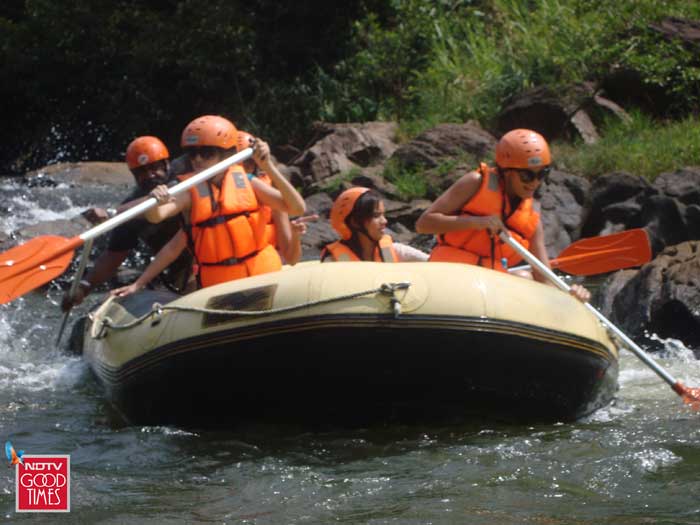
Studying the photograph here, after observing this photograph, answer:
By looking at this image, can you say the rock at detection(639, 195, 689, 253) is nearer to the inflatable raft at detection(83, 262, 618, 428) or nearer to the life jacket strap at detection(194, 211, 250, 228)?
the inflatable raft at detection(83, 262, 618, 428)

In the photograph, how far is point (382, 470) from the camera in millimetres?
4891

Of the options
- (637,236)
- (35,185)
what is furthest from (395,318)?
(35,185)

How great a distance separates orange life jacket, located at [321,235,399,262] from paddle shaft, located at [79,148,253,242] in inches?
24.5

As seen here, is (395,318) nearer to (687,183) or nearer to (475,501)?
(475,501)

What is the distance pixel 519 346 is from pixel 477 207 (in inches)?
47.1

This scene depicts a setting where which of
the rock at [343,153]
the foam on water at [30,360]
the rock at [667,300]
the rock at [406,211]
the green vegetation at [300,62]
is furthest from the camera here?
the green vegetation at [300,62]

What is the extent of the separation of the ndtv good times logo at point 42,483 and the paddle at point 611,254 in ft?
9.94

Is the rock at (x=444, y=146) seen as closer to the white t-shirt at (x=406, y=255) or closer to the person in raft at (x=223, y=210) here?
the white t-shirt at (x=406, y=255)

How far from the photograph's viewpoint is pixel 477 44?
16.2m

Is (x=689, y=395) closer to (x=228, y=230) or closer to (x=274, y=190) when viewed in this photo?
(x=274, y=190)

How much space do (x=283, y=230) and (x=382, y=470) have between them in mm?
1919

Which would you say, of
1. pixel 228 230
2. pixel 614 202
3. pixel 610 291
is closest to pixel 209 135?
pixel 228 230

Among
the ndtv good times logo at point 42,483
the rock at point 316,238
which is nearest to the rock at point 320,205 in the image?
the rock at point 316,238

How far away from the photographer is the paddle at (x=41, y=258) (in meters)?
5.84
